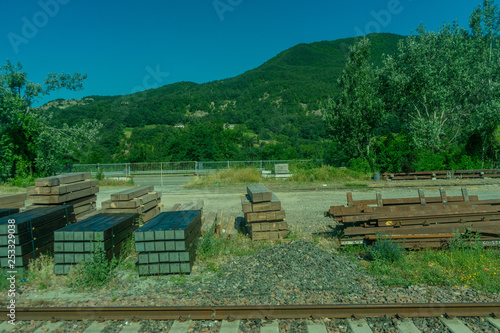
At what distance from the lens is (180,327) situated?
4.84m

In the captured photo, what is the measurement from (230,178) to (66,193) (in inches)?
567

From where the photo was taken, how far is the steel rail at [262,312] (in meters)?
5.00

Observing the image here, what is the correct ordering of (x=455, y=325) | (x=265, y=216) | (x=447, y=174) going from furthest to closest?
1. (x=447, y=174)
2. (x=265, y=216)
3. (x=455, y=325)

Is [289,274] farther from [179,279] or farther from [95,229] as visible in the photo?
[95,229]

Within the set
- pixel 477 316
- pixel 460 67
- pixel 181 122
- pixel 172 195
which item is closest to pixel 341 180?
pixel 172 195

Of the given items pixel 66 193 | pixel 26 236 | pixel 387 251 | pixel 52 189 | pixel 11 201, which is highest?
pixel 52 189

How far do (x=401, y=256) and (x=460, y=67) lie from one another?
2456cm

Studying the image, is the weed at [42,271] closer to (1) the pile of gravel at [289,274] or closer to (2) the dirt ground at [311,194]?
(1) the pile of gravel at [289,274]

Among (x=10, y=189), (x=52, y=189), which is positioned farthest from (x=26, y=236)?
(x=10, y=189)

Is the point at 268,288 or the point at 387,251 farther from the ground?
the point at 387,251

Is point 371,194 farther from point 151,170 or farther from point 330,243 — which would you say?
point 151,170

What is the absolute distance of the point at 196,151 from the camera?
36000 mm

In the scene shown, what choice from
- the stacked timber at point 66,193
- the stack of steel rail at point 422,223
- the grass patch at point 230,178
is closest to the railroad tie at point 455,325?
the stack of steel rail at point 422,223

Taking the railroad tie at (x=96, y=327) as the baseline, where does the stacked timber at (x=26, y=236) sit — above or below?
above
